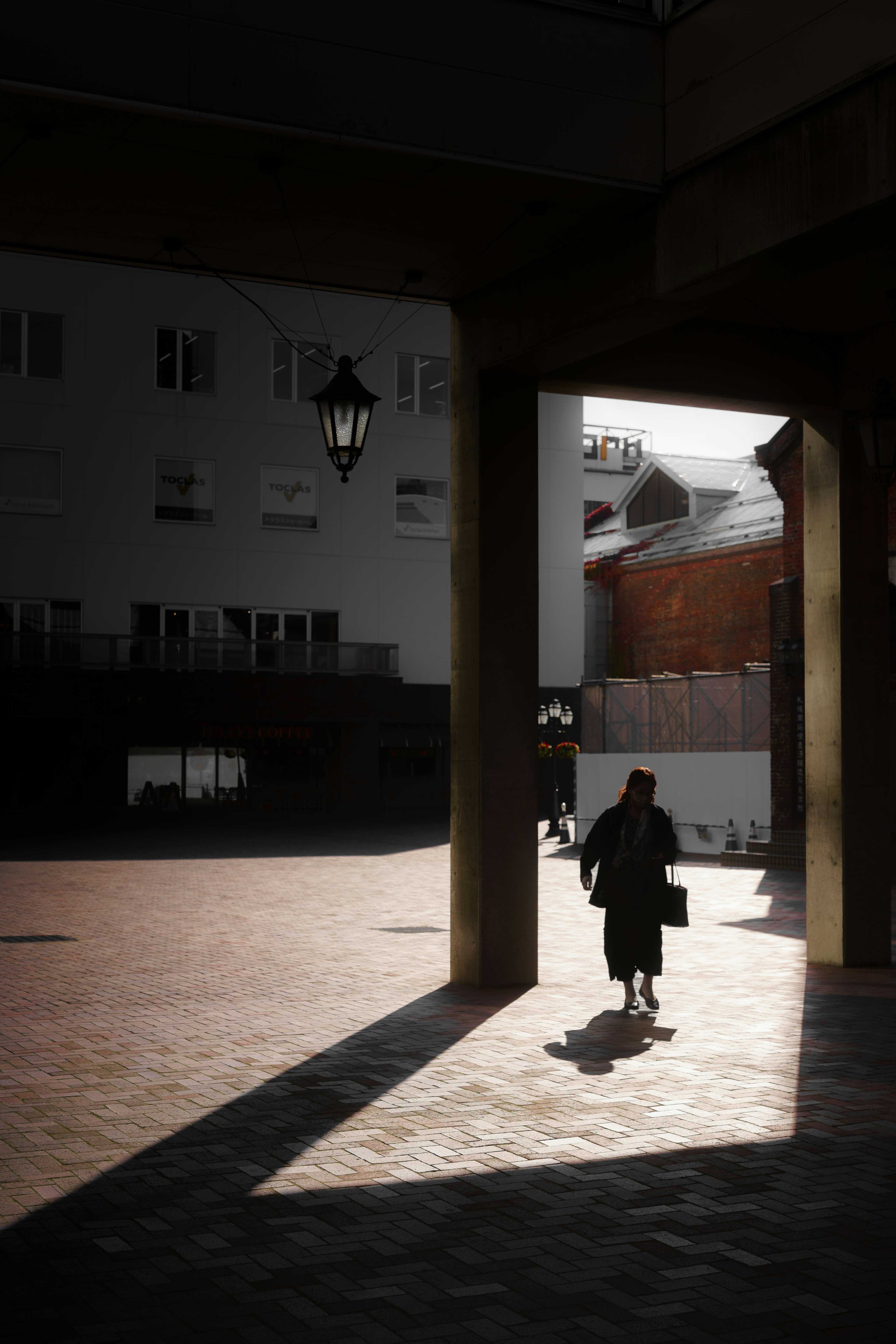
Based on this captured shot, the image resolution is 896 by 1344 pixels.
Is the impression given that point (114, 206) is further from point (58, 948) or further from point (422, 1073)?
point (58, 948)

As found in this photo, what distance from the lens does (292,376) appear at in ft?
138

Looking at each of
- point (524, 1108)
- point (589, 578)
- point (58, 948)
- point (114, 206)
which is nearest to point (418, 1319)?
point (524, 1108)

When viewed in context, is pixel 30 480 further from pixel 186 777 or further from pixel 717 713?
pixel 717 713

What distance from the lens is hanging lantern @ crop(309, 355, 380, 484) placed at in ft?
31.2

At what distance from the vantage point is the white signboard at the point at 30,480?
3816cm

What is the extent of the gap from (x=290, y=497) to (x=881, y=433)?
3241 cm

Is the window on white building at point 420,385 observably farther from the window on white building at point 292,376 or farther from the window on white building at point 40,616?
the window on white building at point 40,616

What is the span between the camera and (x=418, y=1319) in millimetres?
4316

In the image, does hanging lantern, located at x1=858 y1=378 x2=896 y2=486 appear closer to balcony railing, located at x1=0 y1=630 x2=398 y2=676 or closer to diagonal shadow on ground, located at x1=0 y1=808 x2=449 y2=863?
diagonal shadow on ground, located at x1=0 y1=808 x2=449 y2=863

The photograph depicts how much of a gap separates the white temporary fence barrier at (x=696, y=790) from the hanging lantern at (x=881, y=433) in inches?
590

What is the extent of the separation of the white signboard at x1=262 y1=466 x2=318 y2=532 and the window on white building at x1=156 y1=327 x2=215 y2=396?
3.06 meters

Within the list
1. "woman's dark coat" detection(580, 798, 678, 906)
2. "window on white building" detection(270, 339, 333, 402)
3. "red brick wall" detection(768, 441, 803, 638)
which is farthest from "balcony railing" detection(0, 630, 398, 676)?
"woman's dark coat" detection(580, 798, 678, 906)

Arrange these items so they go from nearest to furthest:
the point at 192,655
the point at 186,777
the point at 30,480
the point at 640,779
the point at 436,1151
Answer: the point at 436,1151 → the point at 640,779 → the point at 30,480 → the point at 192,655 → the point at 186,777

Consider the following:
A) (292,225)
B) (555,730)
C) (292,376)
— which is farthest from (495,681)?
(292,376)
